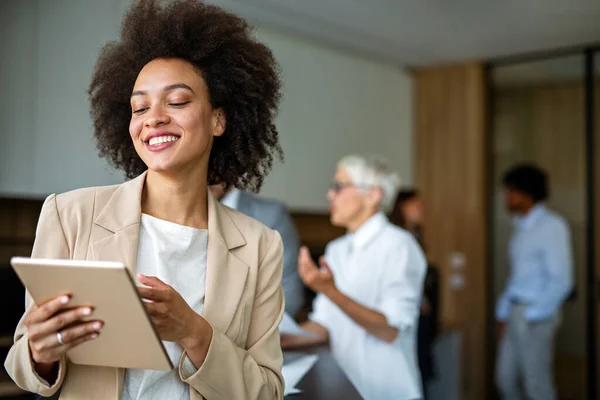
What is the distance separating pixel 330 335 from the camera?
111 inches

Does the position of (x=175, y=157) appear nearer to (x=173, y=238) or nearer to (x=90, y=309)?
(x=173, y=238)

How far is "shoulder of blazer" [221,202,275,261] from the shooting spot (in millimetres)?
1402

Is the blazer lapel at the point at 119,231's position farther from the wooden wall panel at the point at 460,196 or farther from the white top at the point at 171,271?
the wooden wall panel at the point at 460,196

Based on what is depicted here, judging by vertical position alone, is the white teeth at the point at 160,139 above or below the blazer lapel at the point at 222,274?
above

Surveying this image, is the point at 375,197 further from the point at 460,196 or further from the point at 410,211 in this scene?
the point at 460,196

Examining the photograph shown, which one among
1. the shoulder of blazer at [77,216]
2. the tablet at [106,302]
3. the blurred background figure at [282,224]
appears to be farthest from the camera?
the blurred background figure at [282,224]

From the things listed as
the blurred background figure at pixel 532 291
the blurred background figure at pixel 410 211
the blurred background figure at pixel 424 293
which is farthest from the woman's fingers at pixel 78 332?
the blurred background figure at pixel 410 211

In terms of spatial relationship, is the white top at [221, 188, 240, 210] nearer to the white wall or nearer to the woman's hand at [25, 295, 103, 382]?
the white wall

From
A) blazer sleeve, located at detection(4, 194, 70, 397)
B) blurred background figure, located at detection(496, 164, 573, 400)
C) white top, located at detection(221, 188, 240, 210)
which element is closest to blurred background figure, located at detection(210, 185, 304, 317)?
white top, located at detection(221, 188, 240, 210)

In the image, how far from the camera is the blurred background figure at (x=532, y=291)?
4617 mm

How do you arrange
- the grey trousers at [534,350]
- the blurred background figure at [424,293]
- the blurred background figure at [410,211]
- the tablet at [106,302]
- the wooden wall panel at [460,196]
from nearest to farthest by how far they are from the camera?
the tablet at [106,302] → the blurred background figure at [424,293] → the grey trousers at [534,350] → the blurred background figure at [410,211] → the wooden wall panel at [460,196]

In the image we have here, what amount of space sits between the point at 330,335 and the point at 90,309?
74.1 inches

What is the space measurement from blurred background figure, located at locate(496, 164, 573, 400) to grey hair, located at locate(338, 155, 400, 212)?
2.08 metres

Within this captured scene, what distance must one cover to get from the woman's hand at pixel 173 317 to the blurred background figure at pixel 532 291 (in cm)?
385
